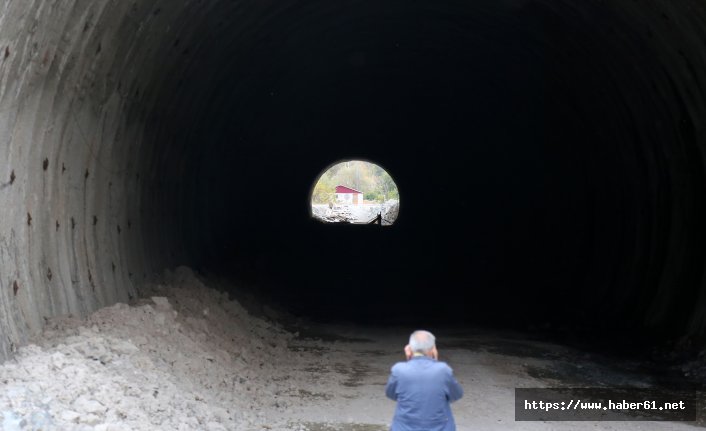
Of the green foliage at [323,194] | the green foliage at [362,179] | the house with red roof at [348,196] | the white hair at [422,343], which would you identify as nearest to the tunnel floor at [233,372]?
the white hair at [422,343]

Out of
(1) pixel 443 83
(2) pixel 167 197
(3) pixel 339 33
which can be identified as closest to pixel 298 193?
(1) pixel 443 83

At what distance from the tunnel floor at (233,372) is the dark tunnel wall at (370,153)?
453 mm

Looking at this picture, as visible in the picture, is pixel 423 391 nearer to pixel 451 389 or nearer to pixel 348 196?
pixel 451 389

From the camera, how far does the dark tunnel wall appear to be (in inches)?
291

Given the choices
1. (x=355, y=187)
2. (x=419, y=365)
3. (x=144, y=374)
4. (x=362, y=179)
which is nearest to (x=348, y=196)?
(x=355, y=187)

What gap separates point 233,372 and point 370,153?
14.7m

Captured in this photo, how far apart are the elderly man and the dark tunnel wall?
3.14m

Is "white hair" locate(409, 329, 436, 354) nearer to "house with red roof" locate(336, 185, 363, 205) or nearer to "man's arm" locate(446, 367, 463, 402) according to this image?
"man's arm" locate(446, 367, 463, 402)

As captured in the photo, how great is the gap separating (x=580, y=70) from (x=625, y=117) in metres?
1.16

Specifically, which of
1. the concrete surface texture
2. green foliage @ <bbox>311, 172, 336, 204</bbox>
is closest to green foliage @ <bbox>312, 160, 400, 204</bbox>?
green foliage @ <bbox>311, 172, 336, 204</bbox>

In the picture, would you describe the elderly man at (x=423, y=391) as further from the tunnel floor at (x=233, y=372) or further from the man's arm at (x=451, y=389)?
the tunnel floor at (x=233, y=372)

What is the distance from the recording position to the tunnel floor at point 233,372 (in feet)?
19.1

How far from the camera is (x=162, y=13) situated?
340 inches

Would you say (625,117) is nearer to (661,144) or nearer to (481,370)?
(661,144)
